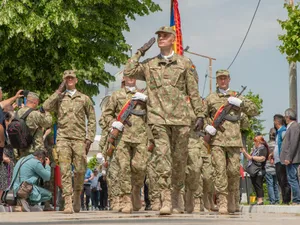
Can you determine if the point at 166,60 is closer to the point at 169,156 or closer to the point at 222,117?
the point at 169,156

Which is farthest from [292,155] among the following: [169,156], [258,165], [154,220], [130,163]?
[154,220]

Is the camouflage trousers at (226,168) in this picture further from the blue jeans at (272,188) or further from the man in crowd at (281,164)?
the blue jeans at (272,188)

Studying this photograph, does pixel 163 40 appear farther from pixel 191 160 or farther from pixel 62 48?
pixel 62 48

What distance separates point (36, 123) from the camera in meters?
18.3

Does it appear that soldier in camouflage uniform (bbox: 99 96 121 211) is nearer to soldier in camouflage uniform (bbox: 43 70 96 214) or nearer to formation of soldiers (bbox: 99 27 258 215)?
formation of soldiers (bbox: 99 27 258 215)

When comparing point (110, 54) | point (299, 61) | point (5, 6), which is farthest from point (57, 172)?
point (110, 54)

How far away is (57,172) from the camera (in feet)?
67.5

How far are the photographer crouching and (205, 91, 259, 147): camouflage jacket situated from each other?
4331mm

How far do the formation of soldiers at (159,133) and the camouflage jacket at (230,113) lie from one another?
15 mm

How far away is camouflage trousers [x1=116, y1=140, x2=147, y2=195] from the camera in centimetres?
1528

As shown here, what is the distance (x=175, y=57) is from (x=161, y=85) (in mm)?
442

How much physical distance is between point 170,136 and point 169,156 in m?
0.40

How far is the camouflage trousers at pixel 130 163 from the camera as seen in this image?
1528 centimetres

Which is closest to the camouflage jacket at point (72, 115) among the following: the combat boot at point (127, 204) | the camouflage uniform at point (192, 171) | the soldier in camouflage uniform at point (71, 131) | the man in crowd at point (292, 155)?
the soldier in camouflage uniform at point (71, 131)
